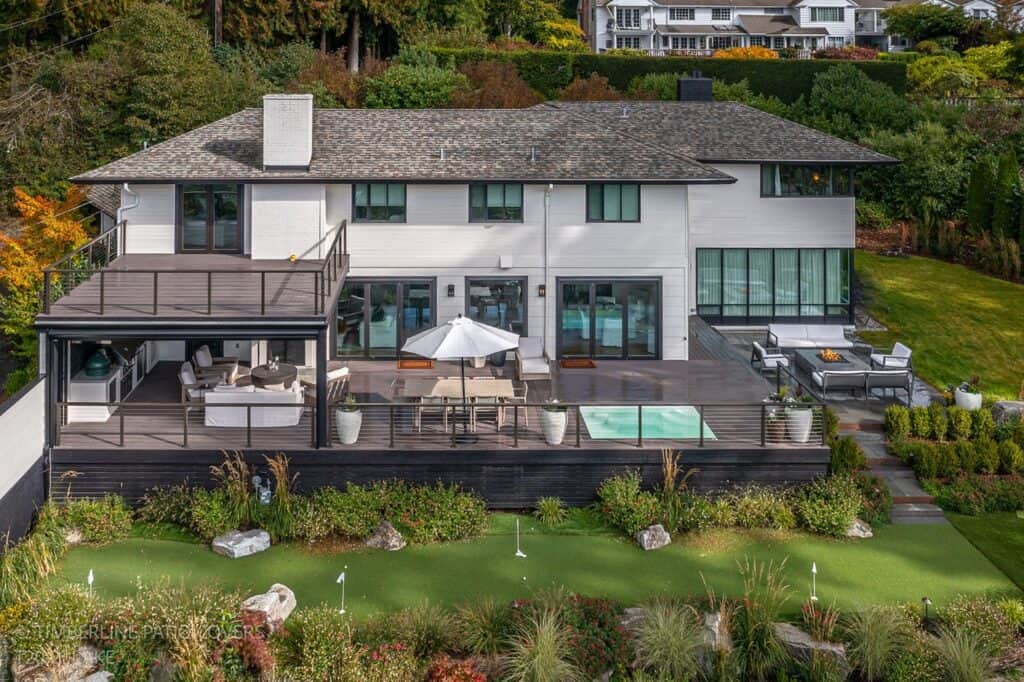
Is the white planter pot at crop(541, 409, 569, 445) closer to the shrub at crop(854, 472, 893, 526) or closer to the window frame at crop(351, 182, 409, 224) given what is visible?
the shrub at crop(854, 472, 893, 526)

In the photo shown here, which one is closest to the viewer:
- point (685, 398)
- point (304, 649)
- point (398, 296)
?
point (304, 649)

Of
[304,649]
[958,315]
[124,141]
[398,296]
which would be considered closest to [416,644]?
[304,649]

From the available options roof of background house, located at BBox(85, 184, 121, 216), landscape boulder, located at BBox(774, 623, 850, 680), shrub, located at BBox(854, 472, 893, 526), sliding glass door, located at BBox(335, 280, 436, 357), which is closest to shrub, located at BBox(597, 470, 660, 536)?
landscape boulder, located at BBox(774, 623, 850, 680)

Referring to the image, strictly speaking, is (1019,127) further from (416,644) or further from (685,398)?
(416,644)

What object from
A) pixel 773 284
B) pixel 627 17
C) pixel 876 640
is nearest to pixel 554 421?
pixel 876 640

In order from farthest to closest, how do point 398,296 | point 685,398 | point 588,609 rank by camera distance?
1. point 398,296
2. point 685,398
3. point 588,609
